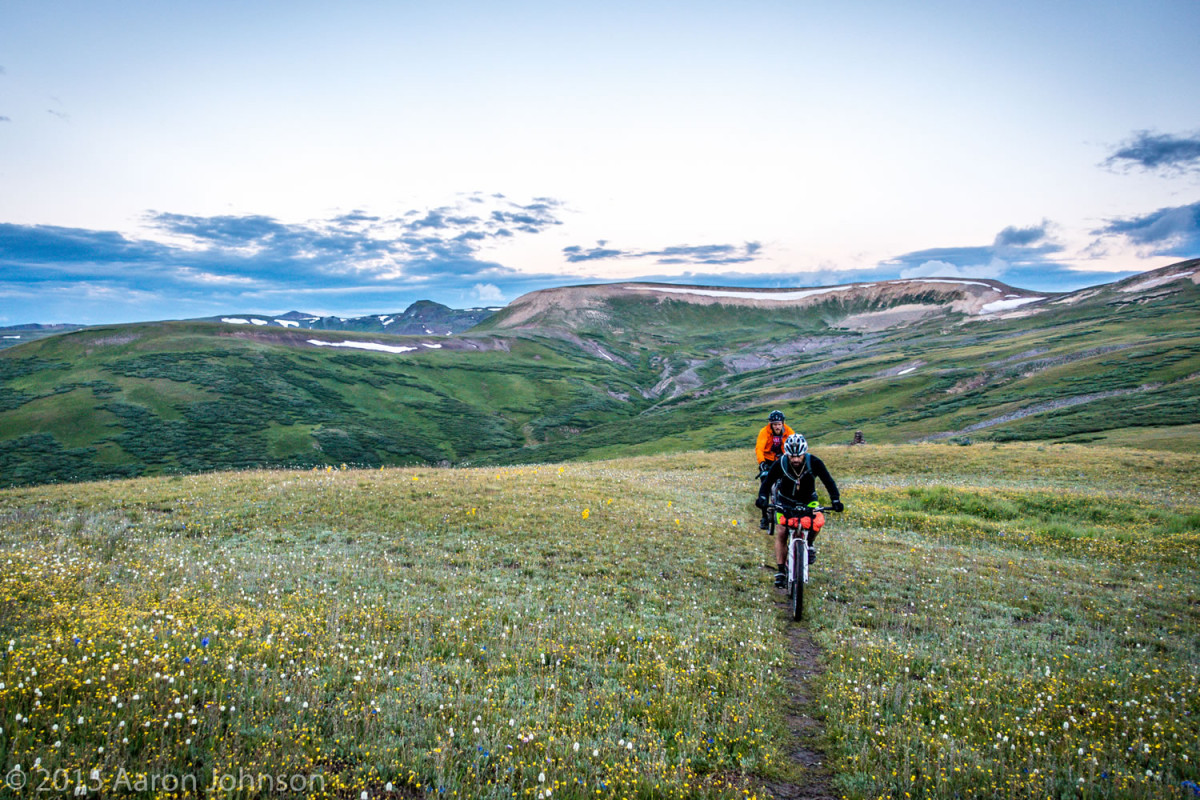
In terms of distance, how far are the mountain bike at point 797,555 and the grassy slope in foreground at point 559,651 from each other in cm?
56

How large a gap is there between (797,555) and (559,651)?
574 cm

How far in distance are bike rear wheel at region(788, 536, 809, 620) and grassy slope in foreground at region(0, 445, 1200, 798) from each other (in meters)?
0.45

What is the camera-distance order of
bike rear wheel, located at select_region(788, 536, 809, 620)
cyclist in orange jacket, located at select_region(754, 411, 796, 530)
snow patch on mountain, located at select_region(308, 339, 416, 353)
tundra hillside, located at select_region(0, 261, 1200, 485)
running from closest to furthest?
bike rear wheel, located at select_region(788, 536, 809, 620) → cyclist in orange jacket, located at select_region(754, 411, 796, 530) → tundra hillside, located at select_region(0, 261, 1200, 485) → snow patch on mountain, located at select_region(308, 339, 416, 353)

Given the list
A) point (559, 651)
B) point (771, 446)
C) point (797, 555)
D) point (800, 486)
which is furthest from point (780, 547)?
point (559, 651)

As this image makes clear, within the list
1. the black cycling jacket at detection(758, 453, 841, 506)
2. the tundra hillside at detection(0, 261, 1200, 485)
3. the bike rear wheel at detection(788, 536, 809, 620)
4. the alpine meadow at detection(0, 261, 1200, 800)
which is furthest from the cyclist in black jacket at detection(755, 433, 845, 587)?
the tundra hillside at detection(0, 261, 1200, 485)

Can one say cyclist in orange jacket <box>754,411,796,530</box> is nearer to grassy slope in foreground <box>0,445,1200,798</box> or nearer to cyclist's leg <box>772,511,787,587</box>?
cyclist's leg <box>772,511,787,587</box>

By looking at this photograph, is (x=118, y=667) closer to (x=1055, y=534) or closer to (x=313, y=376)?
(x=1055, y=534)

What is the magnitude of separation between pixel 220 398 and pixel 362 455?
129 feet

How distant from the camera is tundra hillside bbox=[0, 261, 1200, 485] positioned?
253 ft

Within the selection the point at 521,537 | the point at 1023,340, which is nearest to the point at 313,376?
the point at 521,537

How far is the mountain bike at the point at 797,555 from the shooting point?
1158cm

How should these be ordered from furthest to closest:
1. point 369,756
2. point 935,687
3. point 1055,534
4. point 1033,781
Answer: point 1055,534 < point 935,687 < point 1033,781 < point 369,756

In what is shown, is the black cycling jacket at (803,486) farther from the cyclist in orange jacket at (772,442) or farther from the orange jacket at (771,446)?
the orange jacket at (771,446)

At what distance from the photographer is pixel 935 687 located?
26.8ft
